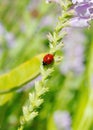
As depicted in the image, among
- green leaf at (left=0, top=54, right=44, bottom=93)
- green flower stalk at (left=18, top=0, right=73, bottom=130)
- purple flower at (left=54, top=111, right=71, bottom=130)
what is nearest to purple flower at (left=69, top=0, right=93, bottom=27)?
green flower stalk at (left=18, top=0, right=73, bottom=130)

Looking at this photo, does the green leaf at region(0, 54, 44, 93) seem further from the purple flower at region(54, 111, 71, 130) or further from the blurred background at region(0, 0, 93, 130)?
the purple flower at region(54, 111, 71, 130)

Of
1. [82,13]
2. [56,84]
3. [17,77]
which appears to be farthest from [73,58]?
[82,13]

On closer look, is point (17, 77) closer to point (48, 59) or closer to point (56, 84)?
point (48, 59)

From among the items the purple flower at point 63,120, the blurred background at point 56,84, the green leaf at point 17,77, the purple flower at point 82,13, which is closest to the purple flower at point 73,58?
the blurred background at point 56,84

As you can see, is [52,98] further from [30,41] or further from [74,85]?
[30,41]

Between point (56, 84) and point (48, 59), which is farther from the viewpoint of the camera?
point (56, 84)
